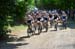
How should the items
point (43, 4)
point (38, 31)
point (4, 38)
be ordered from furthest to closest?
1. point (43, 4)
2. point (38, 31)
3. point (4, 38)

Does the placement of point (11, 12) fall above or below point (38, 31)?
above

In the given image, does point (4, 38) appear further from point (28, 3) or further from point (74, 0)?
point (74, 0)

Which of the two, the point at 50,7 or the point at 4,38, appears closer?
the point at 4,38

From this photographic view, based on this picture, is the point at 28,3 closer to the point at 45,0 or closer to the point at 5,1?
the point at 5,1

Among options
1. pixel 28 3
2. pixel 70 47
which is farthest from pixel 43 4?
pixel 70 47

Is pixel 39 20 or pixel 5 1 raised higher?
pixel 5 1

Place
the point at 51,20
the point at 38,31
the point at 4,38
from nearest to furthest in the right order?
the point at 4,38, the point at 38,31, the point at 51,20

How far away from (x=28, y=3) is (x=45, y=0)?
68588mm

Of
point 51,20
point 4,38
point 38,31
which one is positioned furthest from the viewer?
point 51,20

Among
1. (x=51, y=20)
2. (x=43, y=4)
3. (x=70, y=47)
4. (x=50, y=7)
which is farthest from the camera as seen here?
(x=43, y=4)

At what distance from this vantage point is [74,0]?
5712cm

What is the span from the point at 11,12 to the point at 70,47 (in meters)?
6.26

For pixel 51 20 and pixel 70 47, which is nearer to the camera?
pixel 70 47

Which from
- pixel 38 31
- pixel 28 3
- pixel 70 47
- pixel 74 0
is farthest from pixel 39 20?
pixel 74 0
